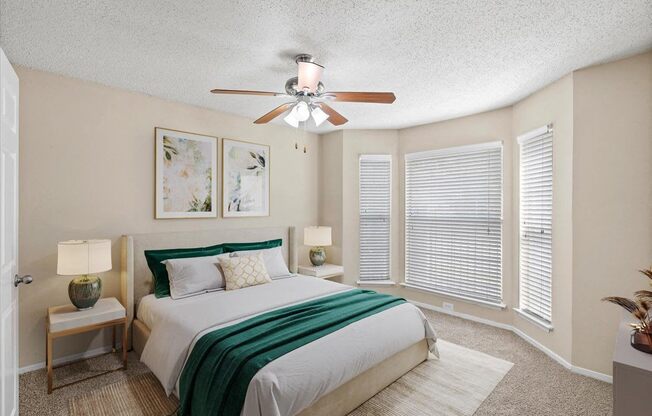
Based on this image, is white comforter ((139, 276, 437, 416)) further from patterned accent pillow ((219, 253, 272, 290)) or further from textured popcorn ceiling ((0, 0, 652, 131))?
textured popcorn ceiling ((0, 0, 652, 131))

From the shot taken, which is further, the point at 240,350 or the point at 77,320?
the point at 77,320

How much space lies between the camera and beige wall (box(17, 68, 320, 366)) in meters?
2.85

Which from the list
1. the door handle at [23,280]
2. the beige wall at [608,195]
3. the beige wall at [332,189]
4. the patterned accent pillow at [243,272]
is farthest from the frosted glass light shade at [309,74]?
the beige wall at [332,189]

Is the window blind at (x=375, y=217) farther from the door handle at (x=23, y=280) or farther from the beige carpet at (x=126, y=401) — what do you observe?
the door handle at (x=23, y=280)

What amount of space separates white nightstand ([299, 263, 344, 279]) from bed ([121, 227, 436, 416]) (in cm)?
74

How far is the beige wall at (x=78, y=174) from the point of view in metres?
2.85

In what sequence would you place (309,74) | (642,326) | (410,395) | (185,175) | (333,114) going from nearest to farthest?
(642,326)
(309,74)
(410,395)
(333,114)
(185,175)

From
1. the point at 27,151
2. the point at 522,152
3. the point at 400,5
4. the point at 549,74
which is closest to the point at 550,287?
the point at 522,152

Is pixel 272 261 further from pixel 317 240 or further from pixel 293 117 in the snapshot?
pixel 293 117

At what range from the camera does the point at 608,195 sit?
2.70 meters

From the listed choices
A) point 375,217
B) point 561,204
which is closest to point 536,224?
point 561,204

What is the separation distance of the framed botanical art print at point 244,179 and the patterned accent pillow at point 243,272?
0.89 meters

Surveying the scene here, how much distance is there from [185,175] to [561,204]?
3.91 metres

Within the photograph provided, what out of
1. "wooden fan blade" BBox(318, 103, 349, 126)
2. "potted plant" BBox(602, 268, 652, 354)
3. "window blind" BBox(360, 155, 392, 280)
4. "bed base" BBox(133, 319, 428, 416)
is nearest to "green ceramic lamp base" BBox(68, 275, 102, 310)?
"bed base" BBox(133, 319, 428, 416)
